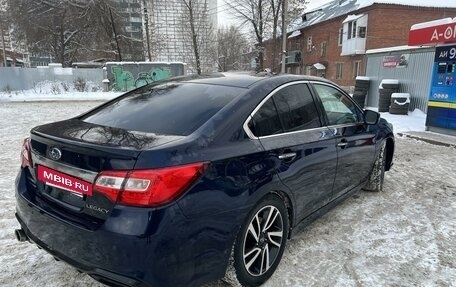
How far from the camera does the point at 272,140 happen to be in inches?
104

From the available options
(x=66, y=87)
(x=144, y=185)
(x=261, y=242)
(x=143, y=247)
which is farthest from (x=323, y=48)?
(x=143, y=247)

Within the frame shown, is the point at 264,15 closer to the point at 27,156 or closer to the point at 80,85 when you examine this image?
the point at 80,85

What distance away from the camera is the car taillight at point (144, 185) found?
75.3 inches

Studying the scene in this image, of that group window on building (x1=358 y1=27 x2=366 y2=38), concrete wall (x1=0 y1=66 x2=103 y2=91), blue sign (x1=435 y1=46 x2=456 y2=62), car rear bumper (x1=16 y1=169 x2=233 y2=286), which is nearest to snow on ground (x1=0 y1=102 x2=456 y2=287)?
car rear bumper (x1=16 y1=169 x2=233 y2=286)

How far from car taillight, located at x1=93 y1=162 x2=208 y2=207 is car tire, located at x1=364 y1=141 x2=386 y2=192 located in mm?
3378

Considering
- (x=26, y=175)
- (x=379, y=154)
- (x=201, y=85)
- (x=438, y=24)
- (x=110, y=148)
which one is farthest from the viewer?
(x=438, y=24)

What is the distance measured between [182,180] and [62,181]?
31.6 inches

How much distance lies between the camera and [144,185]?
6.29ft

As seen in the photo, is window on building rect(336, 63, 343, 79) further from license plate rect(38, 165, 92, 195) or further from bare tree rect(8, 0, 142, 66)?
license plate rect(38, 165, 92, 195)

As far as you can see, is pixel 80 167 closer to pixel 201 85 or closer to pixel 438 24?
pixel 201 85

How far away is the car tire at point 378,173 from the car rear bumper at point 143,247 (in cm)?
312

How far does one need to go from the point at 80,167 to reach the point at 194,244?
2.69 feet

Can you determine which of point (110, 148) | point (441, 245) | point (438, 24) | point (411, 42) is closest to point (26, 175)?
point (110, 148)

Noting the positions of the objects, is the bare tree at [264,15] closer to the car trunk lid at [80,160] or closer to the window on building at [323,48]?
the window on building at [323,48]
